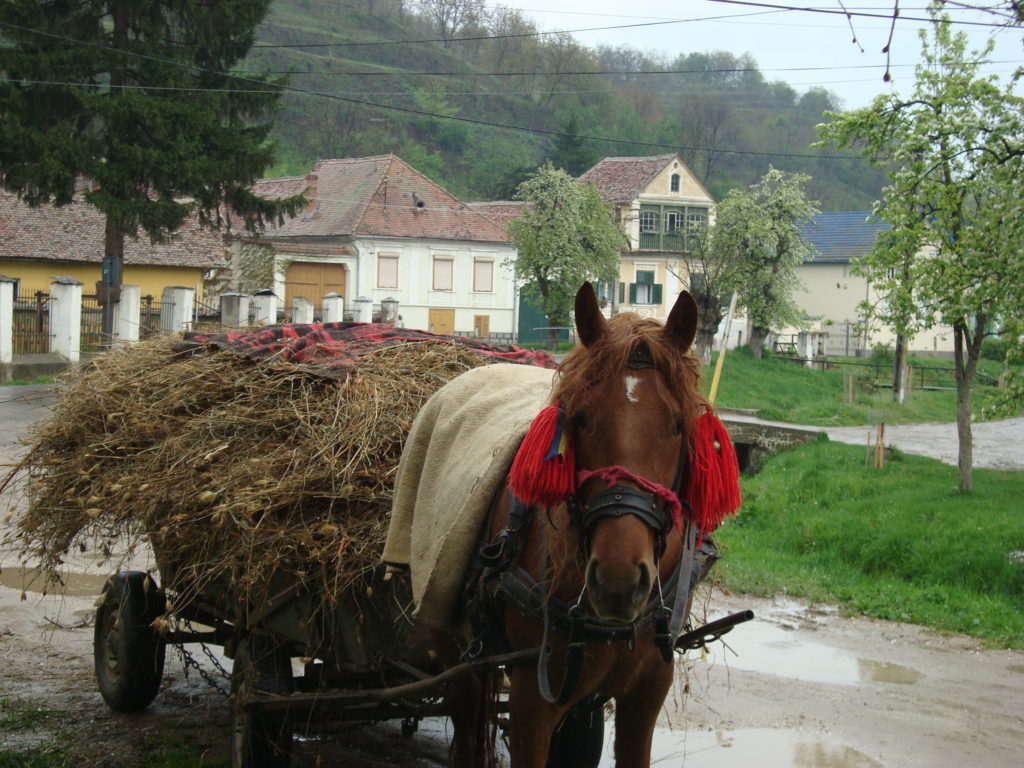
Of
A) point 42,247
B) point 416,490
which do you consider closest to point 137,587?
point 416,490

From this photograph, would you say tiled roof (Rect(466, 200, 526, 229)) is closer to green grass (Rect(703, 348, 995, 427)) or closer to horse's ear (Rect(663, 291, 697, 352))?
green grass (Rect(703, 348, 995, 427))

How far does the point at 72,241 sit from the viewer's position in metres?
32.8

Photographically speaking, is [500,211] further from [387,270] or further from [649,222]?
[387,270]

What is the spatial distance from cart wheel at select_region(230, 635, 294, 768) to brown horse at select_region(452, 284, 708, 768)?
1.47m

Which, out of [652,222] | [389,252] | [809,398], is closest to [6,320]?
[809,398]

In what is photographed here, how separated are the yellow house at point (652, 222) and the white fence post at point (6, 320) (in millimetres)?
Result: 29246

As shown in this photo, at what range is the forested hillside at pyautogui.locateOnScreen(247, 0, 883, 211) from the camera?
222ft

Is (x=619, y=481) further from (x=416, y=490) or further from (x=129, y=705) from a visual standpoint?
(x=129, y=705)

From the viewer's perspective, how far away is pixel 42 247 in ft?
105

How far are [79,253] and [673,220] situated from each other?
26712 millimetres

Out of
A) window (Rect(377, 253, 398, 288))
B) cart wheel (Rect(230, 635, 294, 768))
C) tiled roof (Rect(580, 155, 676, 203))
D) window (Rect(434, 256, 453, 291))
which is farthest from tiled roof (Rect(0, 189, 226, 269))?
cart wheel (Rect(230, 635, 294, 768))

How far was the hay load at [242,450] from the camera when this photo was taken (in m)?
4.13

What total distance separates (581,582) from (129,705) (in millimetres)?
3523

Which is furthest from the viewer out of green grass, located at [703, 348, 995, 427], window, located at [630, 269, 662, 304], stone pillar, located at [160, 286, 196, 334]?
window, located at [630, 269, 662, 304]
